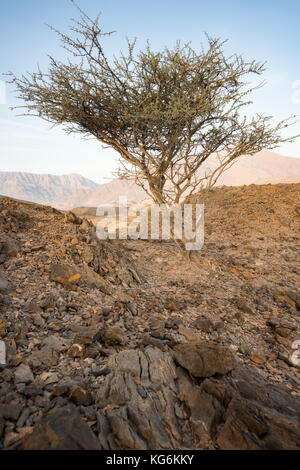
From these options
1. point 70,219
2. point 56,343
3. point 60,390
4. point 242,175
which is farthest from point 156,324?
point 242,175

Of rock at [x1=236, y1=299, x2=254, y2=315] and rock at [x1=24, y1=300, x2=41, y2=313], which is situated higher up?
rock at [x1=24, y1=300, x2=41, y2=313]

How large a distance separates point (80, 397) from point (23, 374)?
56 cm

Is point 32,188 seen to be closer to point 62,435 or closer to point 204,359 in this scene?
point 204,359

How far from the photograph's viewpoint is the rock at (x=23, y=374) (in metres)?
1.83

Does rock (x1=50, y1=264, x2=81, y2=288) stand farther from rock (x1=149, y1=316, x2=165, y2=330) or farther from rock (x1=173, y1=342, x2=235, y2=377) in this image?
rock (x1=173, y1=342, x2=235, y2=377)

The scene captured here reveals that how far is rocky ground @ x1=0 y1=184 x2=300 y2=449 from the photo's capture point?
1.57m

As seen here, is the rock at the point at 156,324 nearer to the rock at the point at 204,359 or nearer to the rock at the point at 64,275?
the rock at the point at 204,359

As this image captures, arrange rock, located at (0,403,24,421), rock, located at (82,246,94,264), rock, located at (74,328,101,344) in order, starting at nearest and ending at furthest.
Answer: rock, located at (0,403,24,421) < rock, located at (74,328,101,344) < rock, located at (82,246,94,264)

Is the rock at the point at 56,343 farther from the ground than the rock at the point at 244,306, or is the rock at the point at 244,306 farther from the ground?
the rock at the point at 56,343

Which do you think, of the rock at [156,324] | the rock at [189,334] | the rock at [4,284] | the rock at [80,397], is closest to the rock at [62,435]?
the rock at [80,397]

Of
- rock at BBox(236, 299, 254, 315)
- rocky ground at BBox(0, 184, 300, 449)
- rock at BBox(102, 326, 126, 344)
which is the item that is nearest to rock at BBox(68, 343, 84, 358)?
rocky ground at BBox(0, 184, 300, 449)

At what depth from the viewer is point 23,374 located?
6.19 ft

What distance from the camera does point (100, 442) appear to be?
145 centimetres

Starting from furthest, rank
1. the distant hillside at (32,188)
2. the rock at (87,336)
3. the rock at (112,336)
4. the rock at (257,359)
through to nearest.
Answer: the distant hillside at (32,188) < the rock at (257,359) < the rock at (112,336) < the rock at (87,336)
